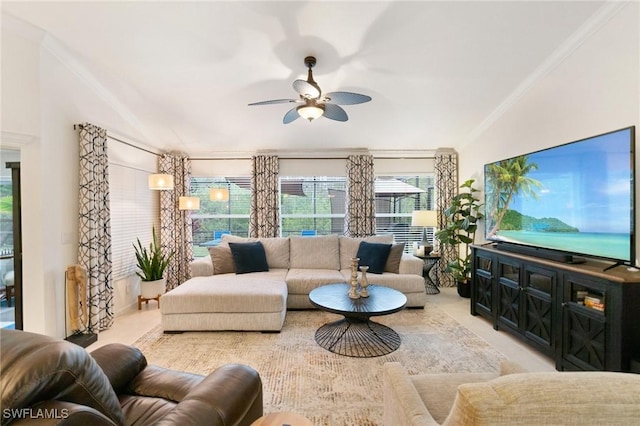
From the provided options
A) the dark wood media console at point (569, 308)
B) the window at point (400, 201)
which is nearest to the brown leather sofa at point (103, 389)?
the dark wood media console at point (569, 308)

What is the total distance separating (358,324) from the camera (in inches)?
130

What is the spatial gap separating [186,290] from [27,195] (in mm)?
1714

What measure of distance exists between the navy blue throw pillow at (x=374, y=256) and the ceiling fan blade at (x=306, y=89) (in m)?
2.38

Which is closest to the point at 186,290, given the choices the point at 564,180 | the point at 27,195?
the point at 27,195

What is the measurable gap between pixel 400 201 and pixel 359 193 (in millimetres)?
916

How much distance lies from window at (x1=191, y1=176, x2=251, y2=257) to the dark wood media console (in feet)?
13.6

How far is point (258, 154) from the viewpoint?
5.22 metres

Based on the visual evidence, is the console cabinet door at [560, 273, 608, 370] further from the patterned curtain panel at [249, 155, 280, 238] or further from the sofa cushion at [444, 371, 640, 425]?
the patterned curtain panel at [249, 155, 280, 238]

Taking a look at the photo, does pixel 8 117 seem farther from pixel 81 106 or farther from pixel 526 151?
pixel 526 151

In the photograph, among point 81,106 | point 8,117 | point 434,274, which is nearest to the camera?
point 8,117

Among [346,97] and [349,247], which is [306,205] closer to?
[349,247]

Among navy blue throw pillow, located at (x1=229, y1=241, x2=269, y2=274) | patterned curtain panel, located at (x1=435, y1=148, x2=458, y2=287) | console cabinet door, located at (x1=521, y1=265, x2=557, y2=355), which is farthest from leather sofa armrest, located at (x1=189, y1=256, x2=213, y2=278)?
patterned curtain panel, located at (x1=435, y1=148, x2=458, y2=287)

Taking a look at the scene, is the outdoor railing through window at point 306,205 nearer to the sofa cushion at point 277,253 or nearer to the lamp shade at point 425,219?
the lamp shade at point 425,219

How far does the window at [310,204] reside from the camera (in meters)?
5.49
